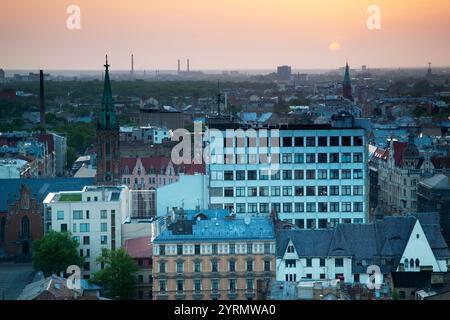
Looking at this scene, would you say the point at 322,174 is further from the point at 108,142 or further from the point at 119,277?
the point at 108,142

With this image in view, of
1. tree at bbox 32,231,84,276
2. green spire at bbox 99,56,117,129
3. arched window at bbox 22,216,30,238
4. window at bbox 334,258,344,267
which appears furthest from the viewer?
green spire at bbox 99,56,117,129

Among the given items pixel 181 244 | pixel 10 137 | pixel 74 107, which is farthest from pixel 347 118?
pixel 74 107

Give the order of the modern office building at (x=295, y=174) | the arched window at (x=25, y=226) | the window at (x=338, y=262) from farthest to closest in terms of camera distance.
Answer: the arched window at (x=25, y=226) < the modern office building at (x=295, y=174) < the window at (x=338, y=262)

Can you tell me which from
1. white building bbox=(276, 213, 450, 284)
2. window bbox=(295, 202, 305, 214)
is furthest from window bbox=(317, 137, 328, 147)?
white building bbox=(276, 213, 450, 284)

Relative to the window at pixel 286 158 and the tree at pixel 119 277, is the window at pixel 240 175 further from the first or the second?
the tree at pixel 119 277

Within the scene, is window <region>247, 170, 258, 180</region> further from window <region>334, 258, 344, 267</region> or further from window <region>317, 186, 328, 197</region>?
window <region>334, 258, 344, 267</region>

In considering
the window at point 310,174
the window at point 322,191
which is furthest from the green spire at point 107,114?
the window at point 322,191

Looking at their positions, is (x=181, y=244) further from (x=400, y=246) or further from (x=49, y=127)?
(x=49, y=127)
